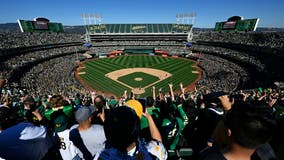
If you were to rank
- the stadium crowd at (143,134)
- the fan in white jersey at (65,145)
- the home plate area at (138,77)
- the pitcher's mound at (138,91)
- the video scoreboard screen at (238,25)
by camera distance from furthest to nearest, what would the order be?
the video scoreboard screen at (238,25) < the home plate area at (138,77) < the pitcher's mound at (138,91) < the fan in white jersey at (65,145) < the stadium crowd at (143,134)

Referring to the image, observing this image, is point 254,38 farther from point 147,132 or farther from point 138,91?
point 147,132

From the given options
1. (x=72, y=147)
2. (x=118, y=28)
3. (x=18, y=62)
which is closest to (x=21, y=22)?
(x=18, y=62)

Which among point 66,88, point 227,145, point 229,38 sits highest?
point 227,145

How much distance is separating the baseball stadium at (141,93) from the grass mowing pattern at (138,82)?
21 centimetres

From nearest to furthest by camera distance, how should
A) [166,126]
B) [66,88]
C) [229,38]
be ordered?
[166,126] → [66,88] → [229,38]

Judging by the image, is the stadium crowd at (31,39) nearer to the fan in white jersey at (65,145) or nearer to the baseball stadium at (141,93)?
the baseball stadium at (141,93)

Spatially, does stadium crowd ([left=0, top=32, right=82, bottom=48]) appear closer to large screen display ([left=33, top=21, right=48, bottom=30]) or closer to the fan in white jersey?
large screen display ([left=33, top=21, right=48, bottom=30])

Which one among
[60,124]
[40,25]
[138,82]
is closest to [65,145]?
[60,124]

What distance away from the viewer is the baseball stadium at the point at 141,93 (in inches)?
81.9

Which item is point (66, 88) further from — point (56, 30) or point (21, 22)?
point (56, 30)

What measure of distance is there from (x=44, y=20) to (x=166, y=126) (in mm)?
75586

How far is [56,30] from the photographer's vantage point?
6906 cm

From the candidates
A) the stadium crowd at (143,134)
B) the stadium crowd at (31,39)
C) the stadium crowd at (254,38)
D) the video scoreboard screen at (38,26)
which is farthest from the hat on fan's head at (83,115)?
the video scoreboard screen at (38,26)

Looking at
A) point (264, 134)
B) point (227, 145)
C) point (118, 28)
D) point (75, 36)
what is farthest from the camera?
point (118, 28)
